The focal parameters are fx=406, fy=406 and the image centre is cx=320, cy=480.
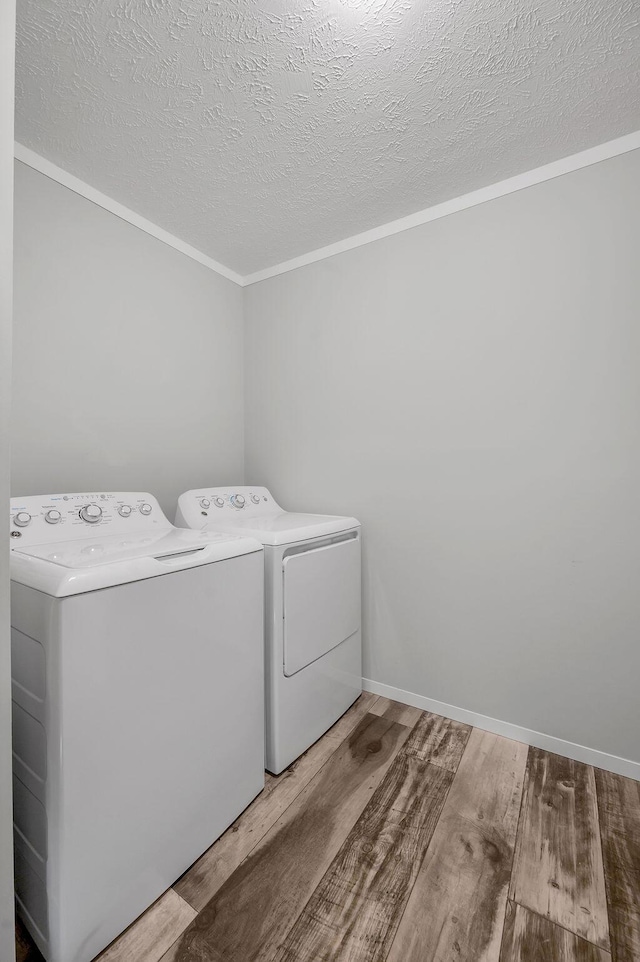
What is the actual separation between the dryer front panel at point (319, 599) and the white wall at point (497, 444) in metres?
0.18

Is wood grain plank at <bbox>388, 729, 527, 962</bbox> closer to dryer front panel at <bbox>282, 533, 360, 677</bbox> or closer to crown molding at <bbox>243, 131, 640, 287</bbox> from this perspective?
dryer front panel at <bbox>282, 533, 360, 677</bbox>

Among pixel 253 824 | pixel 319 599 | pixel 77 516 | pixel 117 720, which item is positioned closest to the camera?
pixel 117 720

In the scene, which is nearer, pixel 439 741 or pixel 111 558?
pixel 111 558

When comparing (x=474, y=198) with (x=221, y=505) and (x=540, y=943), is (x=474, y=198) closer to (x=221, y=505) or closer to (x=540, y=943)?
→ (x=221, y=505)

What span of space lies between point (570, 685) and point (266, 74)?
7.47ft

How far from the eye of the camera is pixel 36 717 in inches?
34.3

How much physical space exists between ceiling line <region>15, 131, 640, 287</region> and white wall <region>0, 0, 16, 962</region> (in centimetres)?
103

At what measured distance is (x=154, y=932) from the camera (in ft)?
3.06

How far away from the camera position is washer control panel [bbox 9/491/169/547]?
49.0 inches

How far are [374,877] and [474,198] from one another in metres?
2.36

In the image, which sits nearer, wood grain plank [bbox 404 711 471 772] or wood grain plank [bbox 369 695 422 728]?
wood grain plank [bbox 404 711 471 772]

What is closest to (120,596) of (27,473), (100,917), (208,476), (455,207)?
(100,917)

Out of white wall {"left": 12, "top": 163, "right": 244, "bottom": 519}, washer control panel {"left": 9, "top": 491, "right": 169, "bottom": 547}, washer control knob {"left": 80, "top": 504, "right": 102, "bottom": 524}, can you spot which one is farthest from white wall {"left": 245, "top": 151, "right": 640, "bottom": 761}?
washer control knob {"left": 80, "top": 504, "right": 102, "bottom": 524}

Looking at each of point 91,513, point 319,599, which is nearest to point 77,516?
point 91,513
